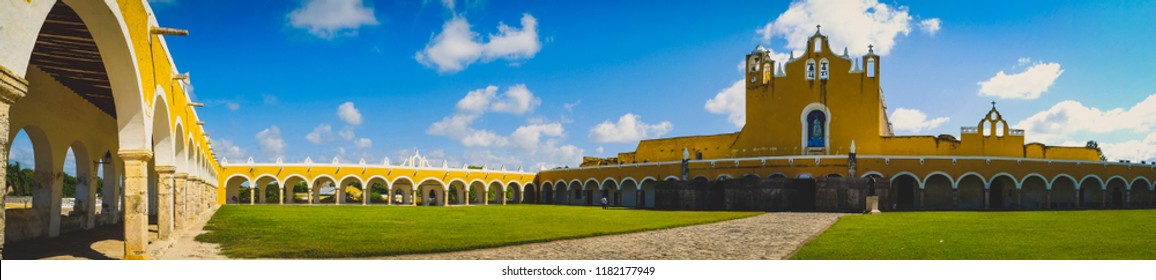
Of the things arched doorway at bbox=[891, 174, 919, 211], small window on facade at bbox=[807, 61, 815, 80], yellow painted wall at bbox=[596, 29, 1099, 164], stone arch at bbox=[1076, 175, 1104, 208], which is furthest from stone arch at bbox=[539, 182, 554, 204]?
stone arch at bbox=[1076, 175, 1104, 208]

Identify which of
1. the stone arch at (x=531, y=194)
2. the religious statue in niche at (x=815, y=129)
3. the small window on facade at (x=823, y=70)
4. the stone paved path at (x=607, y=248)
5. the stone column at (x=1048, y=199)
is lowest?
the stone arch at (x=531, y=194)

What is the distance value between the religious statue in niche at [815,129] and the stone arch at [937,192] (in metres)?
4.89

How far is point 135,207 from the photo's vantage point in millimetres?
9359

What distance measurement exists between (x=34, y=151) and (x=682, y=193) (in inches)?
872

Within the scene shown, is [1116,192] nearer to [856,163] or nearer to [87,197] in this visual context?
[856,163]

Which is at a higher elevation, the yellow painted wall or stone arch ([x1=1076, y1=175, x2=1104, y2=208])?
the yellow painted wall

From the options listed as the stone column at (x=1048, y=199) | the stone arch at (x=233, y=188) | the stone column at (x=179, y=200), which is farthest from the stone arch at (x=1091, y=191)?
the stone arch at (x=233, y=188)

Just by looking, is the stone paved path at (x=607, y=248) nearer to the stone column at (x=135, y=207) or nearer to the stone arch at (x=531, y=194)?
the stone column at (x=135, y=207)

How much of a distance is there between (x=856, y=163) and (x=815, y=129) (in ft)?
12.5

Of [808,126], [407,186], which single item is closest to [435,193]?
[407,186]

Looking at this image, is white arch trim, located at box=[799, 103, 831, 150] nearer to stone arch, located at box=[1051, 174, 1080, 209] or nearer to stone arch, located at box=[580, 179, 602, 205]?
stone arch, located at box=[1051, 174, 1080, 209]

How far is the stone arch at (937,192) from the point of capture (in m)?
33.0

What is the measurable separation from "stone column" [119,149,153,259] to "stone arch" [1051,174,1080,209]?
34445mm

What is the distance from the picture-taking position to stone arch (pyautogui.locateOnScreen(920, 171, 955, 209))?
3297 cm
